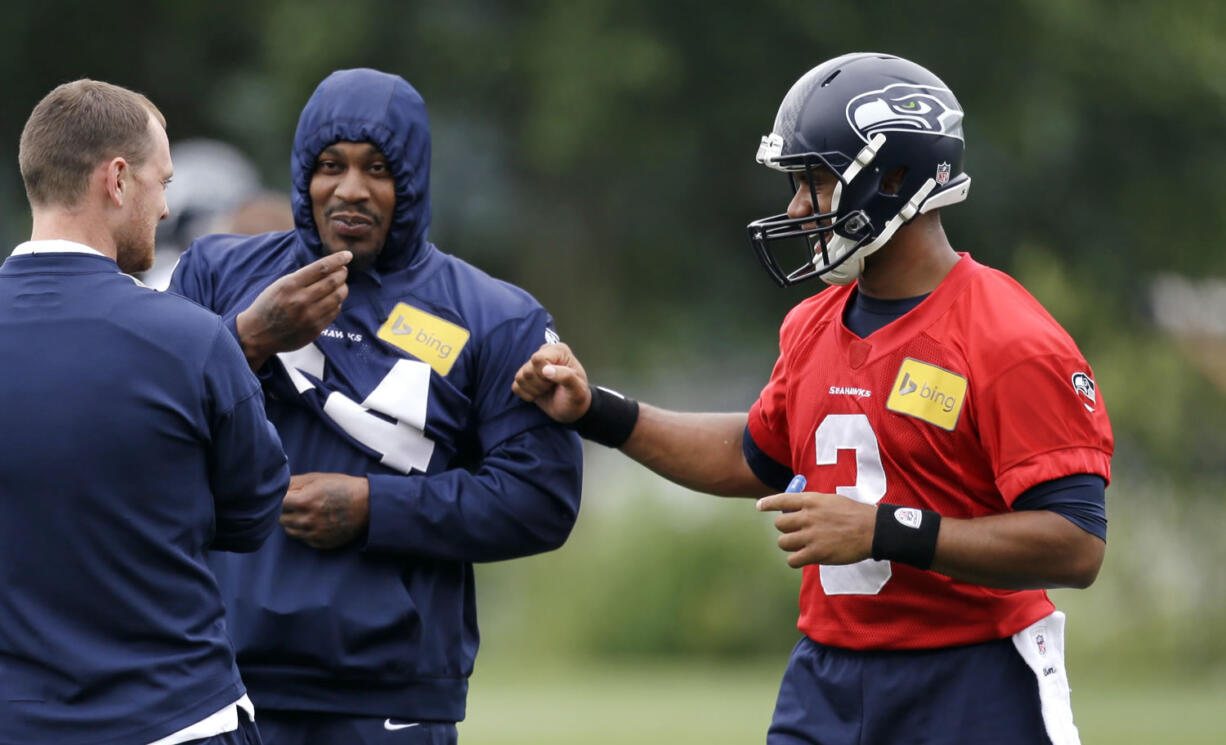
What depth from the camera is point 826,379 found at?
4371 mm

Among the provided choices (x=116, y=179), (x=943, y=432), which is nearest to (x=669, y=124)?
(x=943, y=432)

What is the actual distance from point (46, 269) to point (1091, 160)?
1581 cm

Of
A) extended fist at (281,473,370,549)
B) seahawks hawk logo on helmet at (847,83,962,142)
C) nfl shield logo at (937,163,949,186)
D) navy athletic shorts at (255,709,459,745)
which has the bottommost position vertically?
navy athletic shorts at (255,709,459,745)

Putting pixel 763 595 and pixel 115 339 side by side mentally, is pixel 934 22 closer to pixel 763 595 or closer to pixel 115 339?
pixel 763 595

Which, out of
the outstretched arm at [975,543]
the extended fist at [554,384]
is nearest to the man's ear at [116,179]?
the extended fist at [554,384]

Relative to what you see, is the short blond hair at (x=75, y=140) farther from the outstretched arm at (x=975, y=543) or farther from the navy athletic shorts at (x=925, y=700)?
the navy athletic shorts at (x=925, y=700)

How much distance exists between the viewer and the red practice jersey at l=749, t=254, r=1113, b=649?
398 cm

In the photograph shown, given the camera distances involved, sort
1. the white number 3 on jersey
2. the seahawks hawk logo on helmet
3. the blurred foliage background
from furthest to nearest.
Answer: the blurred foliage background
the seahawks hawk logo on helmet
the white number 3 on jersey

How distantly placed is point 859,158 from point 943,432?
0.72 m

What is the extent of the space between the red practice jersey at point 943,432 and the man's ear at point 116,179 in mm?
1745

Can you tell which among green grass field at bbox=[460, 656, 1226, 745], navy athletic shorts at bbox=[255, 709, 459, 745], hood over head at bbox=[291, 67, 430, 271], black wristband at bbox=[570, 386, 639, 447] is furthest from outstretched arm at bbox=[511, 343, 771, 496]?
green grass field at bbox=[460, 656, 1226, 745]

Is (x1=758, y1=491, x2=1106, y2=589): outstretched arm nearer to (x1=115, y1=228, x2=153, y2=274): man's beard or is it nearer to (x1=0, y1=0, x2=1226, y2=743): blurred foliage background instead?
(x1=115, y1=228, x2=153, y2=274): man's beard

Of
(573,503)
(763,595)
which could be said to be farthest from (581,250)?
(573,503)

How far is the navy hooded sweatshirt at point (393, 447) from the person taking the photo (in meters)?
4.43
